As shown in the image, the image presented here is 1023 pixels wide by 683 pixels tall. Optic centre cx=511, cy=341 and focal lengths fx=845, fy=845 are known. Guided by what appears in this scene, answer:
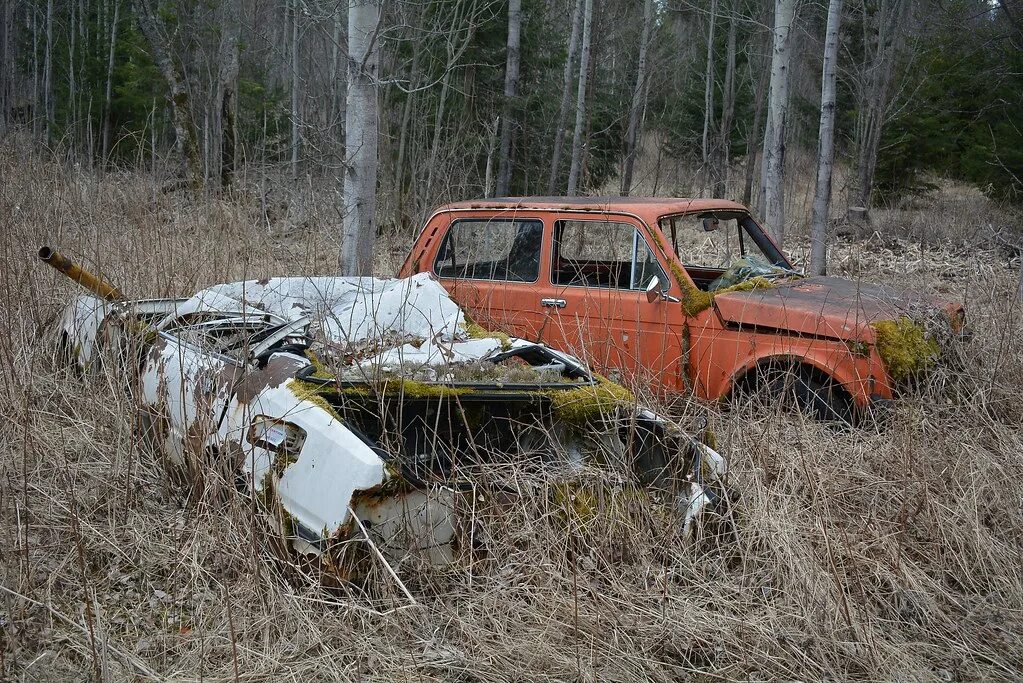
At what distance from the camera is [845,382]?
480 centimetres

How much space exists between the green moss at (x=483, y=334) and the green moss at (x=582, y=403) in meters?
0.49

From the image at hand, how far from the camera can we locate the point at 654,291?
16.9 ft

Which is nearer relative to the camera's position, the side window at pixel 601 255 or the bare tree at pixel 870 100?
the side window at pixel 601 255

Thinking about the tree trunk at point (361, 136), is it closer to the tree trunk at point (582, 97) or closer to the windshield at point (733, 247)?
the windshield at point (733, 247)

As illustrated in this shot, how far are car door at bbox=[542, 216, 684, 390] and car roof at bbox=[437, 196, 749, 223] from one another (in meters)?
0.08

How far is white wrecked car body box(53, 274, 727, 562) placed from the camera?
3338 mm

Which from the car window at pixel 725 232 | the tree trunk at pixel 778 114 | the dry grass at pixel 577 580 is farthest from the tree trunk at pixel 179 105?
the dry grass at pixel 577 580

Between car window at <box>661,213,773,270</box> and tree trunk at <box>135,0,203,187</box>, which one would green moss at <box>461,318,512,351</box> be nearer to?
car window at <box>661,213,773,270</box>

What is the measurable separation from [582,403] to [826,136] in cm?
712

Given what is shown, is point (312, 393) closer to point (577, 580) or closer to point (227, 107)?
point (577, 580)

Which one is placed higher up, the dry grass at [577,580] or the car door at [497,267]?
the car door at [497,267]

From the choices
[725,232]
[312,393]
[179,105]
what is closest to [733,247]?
[725,232]

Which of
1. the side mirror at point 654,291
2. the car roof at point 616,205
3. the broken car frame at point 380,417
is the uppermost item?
the car roof at point 616,205

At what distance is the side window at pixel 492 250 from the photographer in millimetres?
5836
